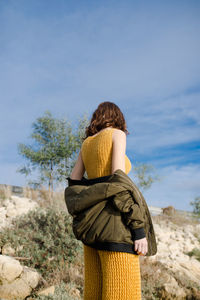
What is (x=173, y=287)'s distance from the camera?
578 cm

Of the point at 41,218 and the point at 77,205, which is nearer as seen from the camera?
the point at 77,205

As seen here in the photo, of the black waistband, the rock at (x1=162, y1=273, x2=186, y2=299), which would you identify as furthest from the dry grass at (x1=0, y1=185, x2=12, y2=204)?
the black waistband

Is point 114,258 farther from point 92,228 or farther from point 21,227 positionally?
point 21,227

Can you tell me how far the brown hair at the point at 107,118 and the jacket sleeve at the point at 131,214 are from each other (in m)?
0.82

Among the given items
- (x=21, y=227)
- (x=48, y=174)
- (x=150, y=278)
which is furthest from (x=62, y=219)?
(x=48, y=174)

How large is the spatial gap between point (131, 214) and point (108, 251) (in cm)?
36

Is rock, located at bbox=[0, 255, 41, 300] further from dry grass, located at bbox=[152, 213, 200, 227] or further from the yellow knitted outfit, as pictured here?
dry grass, located at bbox=[152, 213, 200, 227]

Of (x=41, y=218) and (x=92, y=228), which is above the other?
(x=41, y=218)

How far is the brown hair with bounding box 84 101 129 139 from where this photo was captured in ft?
9.70

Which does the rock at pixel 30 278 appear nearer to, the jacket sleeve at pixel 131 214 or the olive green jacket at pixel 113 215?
the olive green jacket at pixel 113 215

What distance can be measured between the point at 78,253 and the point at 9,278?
82.5 inches

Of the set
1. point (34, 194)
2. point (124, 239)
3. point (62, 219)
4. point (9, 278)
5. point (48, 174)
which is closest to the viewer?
point (124, 239)

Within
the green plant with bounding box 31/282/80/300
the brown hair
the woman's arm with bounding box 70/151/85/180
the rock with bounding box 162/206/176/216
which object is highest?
the rock with bounding box 162/206/176/216

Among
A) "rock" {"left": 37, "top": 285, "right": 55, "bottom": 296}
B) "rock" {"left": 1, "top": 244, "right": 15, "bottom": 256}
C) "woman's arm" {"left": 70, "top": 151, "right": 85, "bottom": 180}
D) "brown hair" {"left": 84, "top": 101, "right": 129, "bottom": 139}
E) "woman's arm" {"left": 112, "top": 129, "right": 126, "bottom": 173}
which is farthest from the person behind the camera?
"rock" {"left": 1, "top": 244, "right": 15, "bottom": 256}
